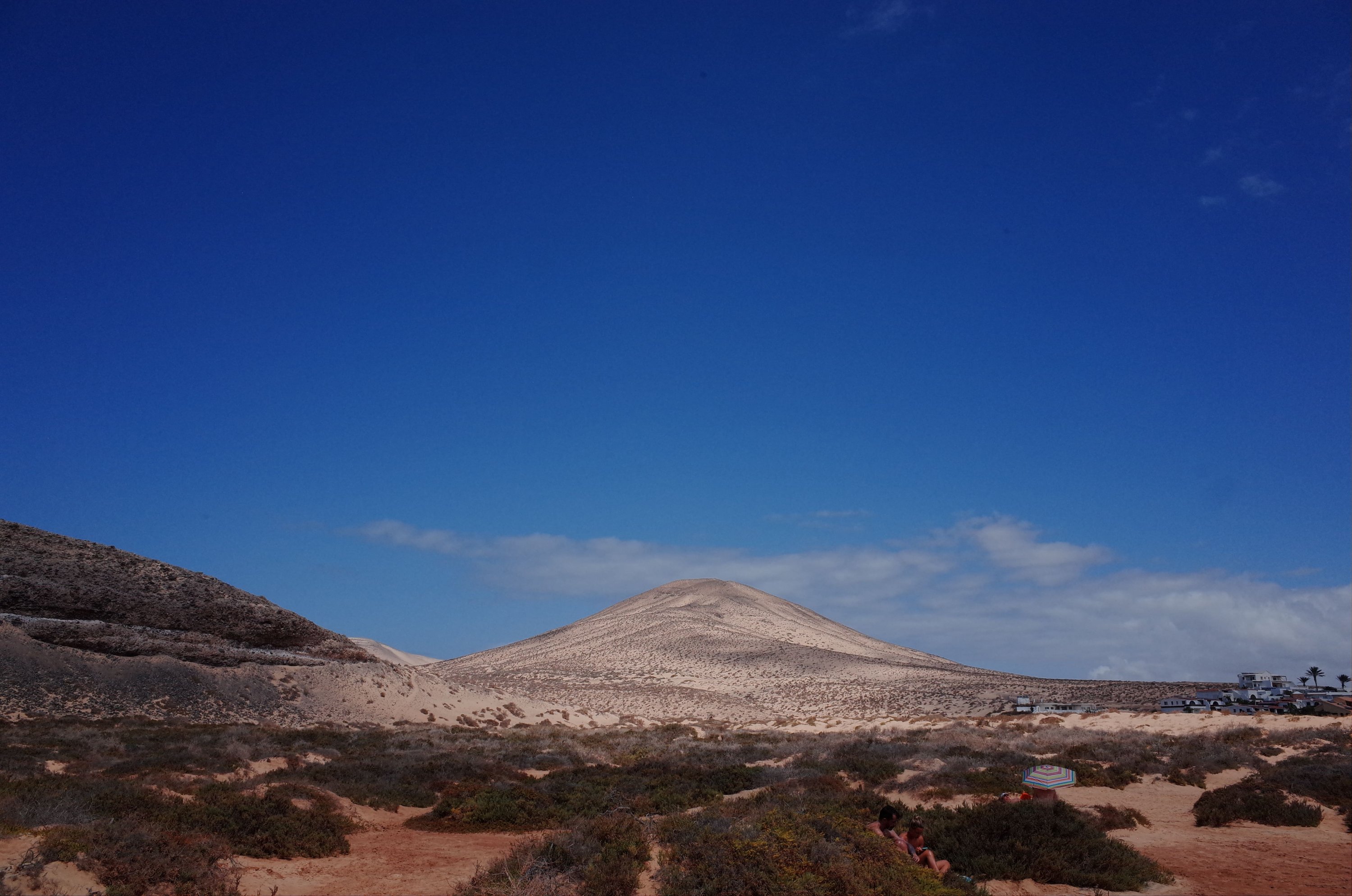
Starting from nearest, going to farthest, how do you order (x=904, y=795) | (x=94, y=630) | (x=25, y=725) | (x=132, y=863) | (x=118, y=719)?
(x=132, y=863)
(x=904, y=795)
(x=25, y=725)
(x=118, y=719)
(x=94, y=630)

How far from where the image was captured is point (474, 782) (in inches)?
741

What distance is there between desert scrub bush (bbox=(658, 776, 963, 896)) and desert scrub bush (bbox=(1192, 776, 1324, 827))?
7.77m

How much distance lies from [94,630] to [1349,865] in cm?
4129

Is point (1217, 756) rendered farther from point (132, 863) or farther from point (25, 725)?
point (25, 725)

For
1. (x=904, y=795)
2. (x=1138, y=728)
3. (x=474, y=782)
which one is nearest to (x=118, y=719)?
(x=474, y=782)

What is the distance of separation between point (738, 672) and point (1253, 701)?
37.5m

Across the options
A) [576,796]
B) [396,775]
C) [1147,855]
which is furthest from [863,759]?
[396,775]

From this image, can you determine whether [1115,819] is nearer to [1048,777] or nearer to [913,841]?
[1048,777]

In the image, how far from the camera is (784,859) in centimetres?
945

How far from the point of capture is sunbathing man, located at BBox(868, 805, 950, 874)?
1059 cm

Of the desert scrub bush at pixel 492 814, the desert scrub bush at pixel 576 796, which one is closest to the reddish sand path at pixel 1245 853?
the desert scrub bush at pixel 576 796

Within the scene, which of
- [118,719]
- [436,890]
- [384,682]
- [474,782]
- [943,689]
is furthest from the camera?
[943,689]

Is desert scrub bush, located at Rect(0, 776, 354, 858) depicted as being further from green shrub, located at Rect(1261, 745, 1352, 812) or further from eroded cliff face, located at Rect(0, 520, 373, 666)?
eroded cliff face, located at Rect(0, 520, 373, 666)

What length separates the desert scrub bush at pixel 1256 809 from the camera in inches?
552
